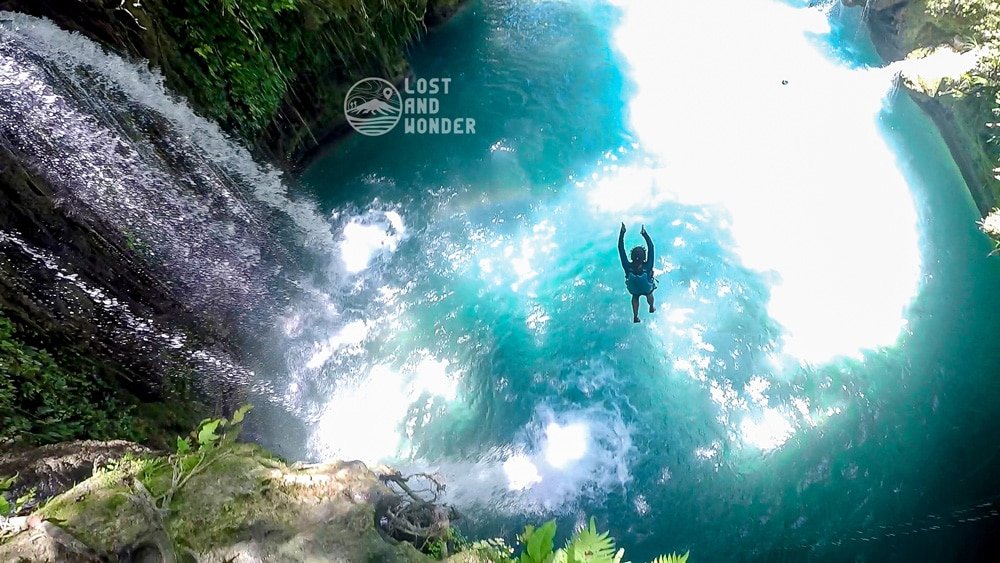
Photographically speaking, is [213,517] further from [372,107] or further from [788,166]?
[788,166]

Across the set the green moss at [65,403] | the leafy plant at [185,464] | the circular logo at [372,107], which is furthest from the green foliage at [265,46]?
the leafy plant at [185,464]

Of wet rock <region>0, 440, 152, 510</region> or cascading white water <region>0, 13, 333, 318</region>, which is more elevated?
cascading white water <region>0, 13, 333, 318</region>

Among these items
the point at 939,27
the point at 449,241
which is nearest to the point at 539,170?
the point at 449,241

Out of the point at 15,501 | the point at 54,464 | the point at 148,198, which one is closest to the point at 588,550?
the point at 15,501

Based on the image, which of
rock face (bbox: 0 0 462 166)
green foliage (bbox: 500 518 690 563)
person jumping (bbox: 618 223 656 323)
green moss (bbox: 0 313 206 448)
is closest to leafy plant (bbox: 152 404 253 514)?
green moss (bbox: 0 313 206 448)

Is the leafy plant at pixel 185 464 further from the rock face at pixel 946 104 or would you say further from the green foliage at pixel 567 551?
the rock face at pixel 946 104

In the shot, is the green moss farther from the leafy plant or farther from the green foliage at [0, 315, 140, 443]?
the leafy plant
